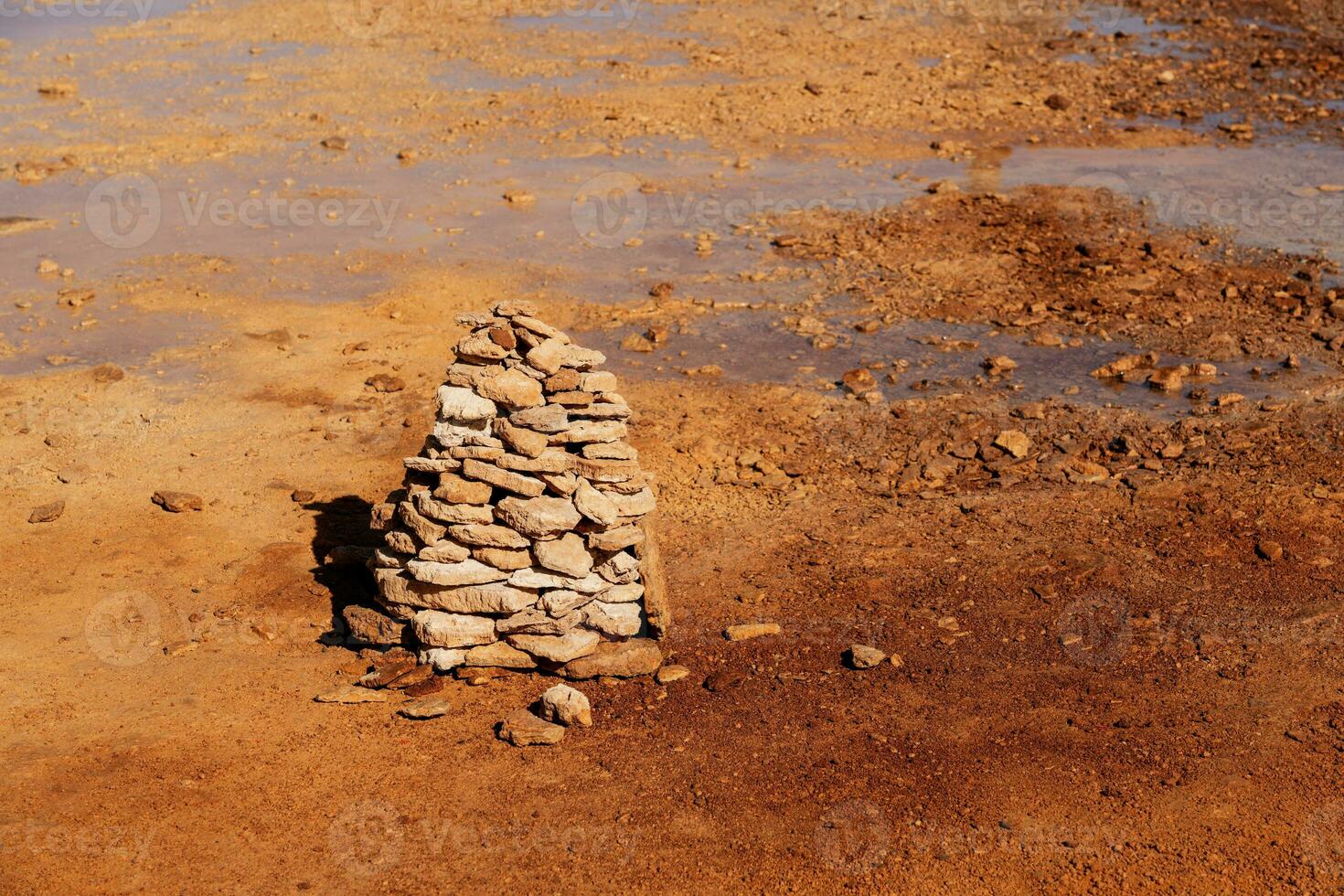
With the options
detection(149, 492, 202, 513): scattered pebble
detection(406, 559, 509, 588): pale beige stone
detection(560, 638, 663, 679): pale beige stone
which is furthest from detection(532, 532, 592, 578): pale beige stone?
detection(149, 492, 202, 513): scattered pebble

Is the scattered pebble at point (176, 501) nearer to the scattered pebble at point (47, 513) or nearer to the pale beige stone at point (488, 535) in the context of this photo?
the scattered pebble at point (47, 513)

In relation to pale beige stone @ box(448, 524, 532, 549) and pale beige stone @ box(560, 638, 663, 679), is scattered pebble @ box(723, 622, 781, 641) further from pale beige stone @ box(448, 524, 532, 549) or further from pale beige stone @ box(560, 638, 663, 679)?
pale beige stone @ box(448, 524, 532, 549)

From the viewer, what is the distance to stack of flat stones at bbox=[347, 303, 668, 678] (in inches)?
316

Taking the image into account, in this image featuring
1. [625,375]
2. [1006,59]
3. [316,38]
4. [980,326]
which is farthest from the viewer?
[316,38]

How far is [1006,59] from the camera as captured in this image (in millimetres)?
21875

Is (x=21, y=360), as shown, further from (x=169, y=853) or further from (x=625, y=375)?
(x=169, y=853)

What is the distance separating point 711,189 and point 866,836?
11490 mm

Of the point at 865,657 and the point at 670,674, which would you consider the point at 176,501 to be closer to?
the point at 670,674

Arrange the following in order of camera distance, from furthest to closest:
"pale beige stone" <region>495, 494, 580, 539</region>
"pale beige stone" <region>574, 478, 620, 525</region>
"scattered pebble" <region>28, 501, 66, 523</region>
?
"scattered pebble" <region>28, 501, 66, 523</region> → "pale beige stone" <region>574, 478, 620, 525</region> → "pale beige stone" <region>495, 494, 580, 539</region>

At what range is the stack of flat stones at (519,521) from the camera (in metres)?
8.03

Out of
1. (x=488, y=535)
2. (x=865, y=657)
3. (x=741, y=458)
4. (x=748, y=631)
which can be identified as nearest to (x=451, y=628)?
(x=488, y=535)

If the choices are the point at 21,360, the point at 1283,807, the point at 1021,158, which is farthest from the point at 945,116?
the point at 1283,807

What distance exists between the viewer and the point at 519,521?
7984 millimetres

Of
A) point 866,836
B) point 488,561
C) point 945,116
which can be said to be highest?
point 945,116
